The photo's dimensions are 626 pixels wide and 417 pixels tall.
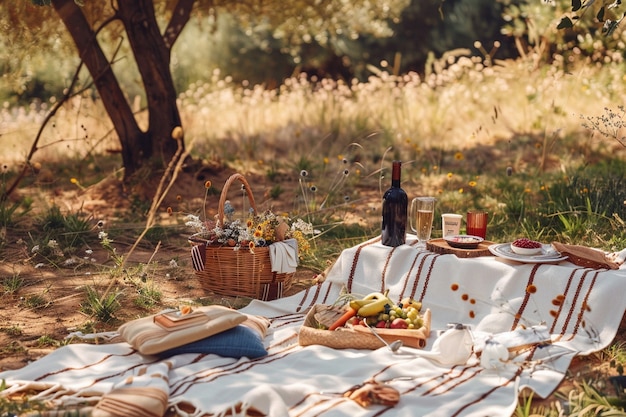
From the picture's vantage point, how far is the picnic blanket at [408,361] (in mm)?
3420

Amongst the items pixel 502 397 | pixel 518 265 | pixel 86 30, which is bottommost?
pixel 502 397

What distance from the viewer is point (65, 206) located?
26.2ft

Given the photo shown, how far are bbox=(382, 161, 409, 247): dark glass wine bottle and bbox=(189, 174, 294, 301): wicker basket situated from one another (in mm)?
742

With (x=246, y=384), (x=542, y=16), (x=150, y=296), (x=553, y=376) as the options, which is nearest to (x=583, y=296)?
(x=553, y=376)

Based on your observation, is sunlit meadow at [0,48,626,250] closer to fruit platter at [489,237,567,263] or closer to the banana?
fruit platter at [489,237,567,263]

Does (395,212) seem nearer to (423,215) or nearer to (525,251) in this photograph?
(423,215)

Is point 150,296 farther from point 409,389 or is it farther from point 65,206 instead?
point 65,206

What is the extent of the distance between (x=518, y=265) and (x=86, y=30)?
5.39 meters

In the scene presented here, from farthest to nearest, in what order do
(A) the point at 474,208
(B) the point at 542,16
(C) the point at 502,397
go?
(B) the point at 542,16 → (A) the point at 474,208 → (C) the point at 502,397

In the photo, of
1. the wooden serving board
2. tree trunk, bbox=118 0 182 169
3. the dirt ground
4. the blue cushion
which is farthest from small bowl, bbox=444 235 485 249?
tree trunk, bbox=118 0 182 169

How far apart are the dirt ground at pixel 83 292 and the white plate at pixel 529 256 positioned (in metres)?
0.51

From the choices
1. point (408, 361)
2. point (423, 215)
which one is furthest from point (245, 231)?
point (408, 361)

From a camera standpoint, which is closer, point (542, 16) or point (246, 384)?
point (246, 384)

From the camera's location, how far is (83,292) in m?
5.30
